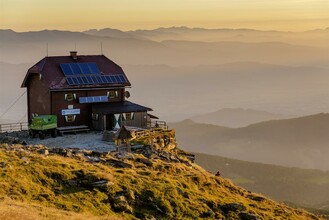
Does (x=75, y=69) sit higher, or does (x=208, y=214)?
(x=75, y=69)

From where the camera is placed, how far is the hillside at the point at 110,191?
33219 millimetres

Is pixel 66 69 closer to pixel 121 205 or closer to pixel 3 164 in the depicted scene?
pixel 3 164

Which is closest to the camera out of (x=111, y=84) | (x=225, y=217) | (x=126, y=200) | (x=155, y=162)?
(x=126, y=200)

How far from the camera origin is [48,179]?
3656 centimetres

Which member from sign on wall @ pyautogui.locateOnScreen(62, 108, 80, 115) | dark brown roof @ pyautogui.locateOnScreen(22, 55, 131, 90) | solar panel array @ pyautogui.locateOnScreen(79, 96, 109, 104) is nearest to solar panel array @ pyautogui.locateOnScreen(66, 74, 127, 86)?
dark brown roof @ pyautogui.locateOnScreen(22, 55, 131, 90)

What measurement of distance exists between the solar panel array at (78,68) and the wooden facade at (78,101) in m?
0.61

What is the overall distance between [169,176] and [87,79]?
28.4m

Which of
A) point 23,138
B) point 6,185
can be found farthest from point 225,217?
point 23,138

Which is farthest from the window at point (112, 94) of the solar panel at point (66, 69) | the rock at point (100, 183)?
the rock at point (100, 183)

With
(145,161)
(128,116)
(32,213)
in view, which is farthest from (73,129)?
(32,213)

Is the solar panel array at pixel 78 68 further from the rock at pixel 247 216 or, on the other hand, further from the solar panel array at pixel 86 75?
the rock at pixel 247 216

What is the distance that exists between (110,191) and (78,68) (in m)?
36.5

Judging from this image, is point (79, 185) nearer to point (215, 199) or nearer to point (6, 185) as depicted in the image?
point (6, 185)

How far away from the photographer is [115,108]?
222 feet
